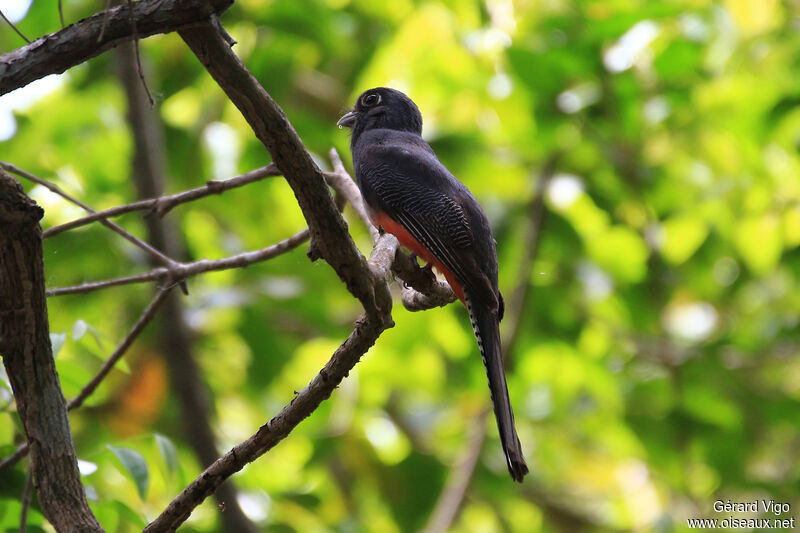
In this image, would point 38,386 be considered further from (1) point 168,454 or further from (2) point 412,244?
(2) point 412,244

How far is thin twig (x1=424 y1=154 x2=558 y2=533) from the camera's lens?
6.20 meters

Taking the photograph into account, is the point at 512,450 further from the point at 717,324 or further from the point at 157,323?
the point at 717,324

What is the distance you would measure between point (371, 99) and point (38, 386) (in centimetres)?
357

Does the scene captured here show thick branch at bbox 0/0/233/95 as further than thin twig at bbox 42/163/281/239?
No

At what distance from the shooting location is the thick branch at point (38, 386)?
2.49m

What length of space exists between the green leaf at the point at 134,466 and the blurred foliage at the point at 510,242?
8.75 ft

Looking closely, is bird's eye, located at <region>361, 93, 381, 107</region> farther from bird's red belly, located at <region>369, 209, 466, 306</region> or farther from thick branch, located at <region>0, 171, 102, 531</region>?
thick branch, located at <region>0, 171, 102, 531</region>

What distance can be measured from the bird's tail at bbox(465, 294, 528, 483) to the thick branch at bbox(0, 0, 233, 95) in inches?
71.0

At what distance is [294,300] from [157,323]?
1.14 meters

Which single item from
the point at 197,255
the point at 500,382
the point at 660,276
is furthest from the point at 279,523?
the point at 660,276

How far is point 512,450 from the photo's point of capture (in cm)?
304

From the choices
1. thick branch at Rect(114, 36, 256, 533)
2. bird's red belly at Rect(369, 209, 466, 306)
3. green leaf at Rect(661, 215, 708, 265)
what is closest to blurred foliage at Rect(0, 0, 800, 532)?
green leaf at Rect(661, 215, 708, 265)

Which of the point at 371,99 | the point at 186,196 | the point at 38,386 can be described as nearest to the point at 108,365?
the point at 186,196

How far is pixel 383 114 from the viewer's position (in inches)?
222
